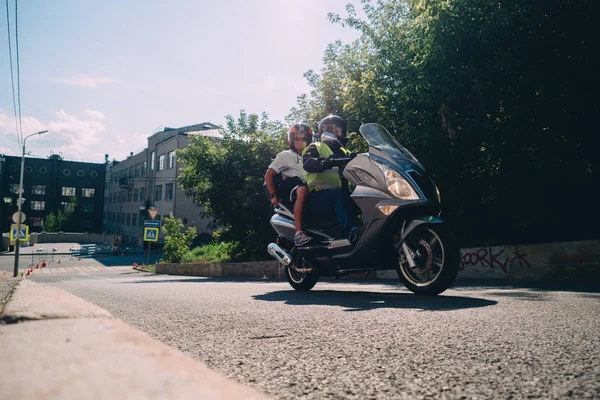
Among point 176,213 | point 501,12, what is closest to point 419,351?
point 501,12

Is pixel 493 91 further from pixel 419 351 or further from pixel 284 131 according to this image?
pixel 284 131

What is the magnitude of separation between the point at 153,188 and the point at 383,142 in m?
49.0

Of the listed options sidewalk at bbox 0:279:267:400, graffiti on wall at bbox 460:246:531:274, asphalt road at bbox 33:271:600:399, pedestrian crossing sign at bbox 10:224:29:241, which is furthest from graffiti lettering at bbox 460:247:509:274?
pedestrian crossing sign at bbox 10:224:29:241

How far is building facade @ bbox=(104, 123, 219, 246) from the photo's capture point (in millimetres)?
42969

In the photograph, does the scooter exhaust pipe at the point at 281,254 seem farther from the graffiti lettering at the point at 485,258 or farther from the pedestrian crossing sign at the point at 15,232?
the pedestrian crossing sign at the point at 15,232

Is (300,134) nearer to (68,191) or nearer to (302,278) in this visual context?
(302,278)

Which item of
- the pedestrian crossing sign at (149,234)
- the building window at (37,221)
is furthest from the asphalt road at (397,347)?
the building window at (37,221)

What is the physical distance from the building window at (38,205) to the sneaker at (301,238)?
7978 cm

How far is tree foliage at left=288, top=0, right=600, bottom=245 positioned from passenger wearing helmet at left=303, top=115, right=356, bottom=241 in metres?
5.53

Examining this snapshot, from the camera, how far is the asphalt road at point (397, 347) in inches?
58.2

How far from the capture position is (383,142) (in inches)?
196

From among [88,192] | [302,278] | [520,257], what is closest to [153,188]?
[88,192]

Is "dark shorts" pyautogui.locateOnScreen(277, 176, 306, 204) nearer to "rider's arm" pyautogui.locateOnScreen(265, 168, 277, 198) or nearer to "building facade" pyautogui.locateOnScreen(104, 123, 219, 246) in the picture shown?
"rider's arm" pyautogui.locateOnScreen(265, 168, 277, 198)

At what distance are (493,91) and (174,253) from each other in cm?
2050
